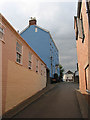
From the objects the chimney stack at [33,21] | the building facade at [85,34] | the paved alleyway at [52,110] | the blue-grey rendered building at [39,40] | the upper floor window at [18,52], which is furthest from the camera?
the chimney stack at [33,21]

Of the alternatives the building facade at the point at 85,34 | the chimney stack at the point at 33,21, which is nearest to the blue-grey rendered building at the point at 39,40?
the chimney stack at the point at 33,21

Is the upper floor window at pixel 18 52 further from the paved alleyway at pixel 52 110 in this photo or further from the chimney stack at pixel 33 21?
the chimney stack at pixel 33 21

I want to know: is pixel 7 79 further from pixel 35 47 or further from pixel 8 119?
pixel 35 47

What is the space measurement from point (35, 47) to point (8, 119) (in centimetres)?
1869

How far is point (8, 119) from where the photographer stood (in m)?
4.46

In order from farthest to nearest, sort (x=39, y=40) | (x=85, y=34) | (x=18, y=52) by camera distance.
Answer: (x=39, y=40)
(x=18, y=52)
(x=85, y=34)

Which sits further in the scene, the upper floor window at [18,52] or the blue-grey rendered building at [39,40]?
the blue-grey rendered building at [39,40]

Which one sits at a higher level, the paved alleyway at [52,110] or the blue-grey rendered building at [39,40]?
the blue-grey rendered building at [39,40]

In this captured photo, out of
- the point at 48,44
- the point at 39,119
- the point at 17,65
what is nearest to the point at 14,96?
the point at 17,65

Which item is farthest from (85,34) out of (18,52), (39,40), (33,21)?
(33,21)

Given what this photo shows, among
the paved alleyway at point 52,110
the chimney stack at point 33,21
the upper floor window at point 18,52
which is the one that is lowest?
the paved alleyway at point 52,110

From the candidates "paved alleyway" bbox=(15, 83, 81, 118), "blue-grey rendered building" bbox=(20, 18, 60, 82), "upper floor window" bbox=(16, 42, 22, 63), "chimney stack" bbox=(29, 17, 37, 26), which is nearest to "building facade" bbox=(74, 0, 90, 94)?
"paved alleyway" bbox=(15, 83, 81, 118)

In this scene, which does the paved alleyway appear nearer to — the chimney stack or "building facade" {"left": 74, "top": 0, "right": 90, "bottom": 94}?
"building facade" {"left": 74, "top": 0, "right": 90, "bottom": 94}

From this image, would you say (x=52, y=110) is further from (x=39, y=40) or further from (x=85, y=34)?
(x=39, y=40)
